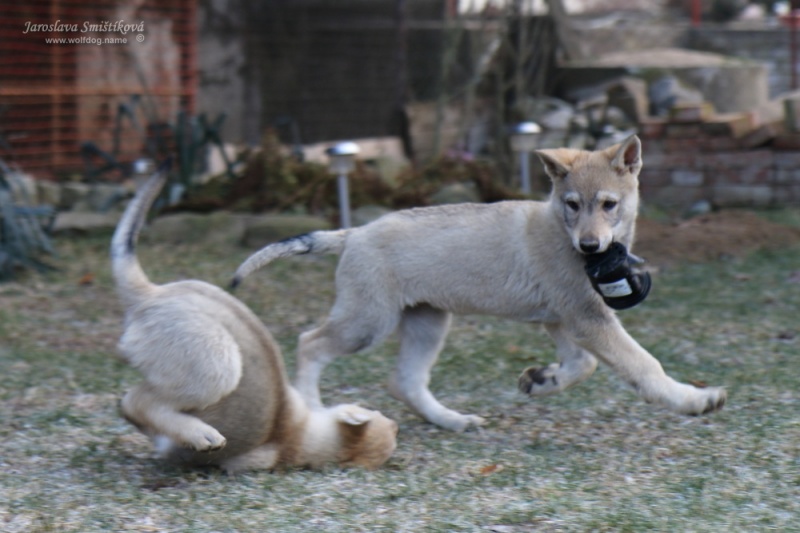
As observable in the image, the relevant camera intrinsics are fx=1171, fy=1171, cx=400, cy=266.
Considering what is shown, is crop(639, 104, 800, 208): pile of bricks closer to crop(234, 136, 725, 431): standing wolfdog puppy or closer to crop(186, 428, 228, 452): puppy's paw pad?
crop(234, 136, 725, 431): standing wolfdog puppy

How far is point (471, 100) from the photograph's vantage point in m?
13.5

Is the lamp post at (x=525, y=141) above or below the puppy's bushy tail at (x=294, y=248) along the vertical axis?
below

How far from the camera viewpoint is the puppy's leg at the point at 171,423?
4246 mm

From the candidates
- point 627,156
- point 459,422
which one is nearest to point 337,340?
point 459,422

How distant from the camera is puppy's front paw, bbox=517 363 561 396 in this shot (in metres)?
5.19

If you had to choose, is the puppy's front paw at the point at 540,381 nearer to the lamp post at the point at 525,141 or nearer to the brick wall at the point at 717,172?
the lamp post at the point at 525,141

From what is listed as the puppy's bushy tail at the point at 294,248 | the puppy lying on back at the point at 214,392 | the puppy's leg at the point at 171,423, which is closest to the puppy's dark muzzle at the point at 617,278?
the puppy lying on back at the point at 214,392

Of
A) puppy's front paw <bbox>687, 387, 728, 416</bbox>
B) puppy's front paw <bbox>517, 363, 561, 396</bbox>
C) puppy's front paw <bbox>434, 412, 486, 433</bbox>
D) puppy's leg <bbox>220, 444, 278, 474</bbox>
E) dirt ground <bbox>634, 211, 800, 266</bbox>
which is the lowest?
dirt ground <bbox>634, 211, 800, 266</bbox>

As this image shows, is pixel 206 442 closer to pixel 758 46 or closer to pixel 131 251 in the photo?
pixel 131 251

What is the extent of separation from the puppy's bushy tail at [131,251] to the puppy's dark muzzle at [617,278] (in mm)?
1797

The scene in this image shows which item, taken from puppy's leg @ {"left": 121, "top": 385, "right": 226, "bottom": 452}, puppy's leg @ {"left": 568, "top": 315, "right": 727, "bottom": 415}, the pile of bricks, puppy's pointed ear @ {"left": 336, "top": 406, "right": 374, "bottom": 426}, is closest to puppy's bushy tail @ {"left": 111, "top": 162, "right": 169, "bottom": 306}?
puppy's leg @ {"left": 121, "top": 385, "right": 226, "bottom": 452}

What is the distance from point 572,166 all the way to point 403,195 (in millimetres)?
4904

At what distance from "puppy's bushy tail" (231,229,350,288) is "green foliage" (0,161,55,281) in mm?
3735

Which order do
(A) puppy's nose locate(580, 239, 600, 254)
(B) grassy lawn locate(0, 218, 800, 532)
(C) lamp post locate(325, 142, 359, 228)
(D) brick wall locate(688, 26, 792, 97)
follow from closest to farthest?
(B) grassy lawn locate(0, 218, 800, 532)
(A) puppy's nose locate(580, 239, 600, 254)
(C) lamp post locate(325, 142, 359, 228)
(D) brick wall locate(688, 26, 792, 97)
